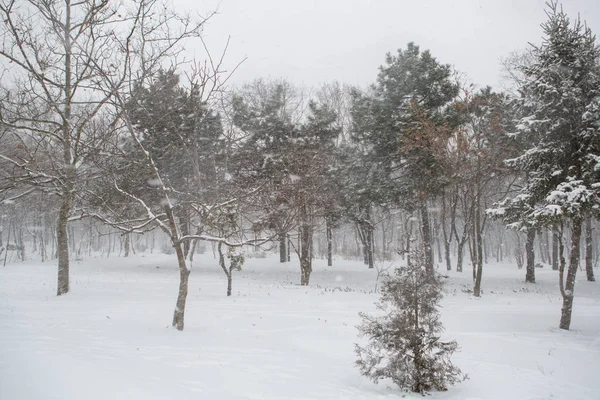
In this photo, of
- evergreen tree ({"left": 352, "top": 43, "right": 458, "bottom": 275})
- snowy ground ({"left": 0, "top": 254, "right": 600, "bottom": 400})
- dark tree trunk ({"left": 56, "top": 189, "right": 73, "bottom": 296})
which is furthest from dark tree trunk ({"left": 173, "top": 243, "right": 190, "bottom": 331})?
evergreen tree ({"left": 352, "top": 43, "right": 458, "bottom": 275})

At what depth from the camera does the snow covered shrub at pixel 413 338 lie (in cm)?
571

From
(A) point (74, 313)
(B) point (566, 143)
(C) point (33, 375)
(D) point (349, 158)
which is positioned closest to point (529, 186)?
(B) point (566, 143)

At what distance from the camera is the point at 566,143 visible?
9734 millimetres

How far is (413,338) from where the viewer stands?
565cm

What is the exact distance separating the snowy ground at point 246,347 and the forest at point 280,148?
1389 mm

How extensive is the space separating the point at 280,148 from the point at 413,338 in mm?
16006

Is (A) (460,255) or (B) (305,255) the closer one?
(B) (305,255)

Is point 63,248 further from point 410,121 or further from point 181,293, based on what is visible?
point 410,121

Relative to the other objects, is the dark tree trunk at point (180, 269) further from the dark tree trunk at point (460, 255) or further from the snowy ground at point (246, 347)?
the dark tree trunk at point (460, 255)

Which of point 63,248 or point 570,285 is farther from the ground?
point 63,248

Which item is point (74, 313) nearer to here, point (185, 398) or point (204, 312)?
point (204, 312)

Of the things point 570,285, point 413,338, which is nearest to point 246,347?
point 413,338

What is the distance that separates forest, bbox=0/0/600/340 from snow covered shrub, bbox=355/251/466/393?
179cm

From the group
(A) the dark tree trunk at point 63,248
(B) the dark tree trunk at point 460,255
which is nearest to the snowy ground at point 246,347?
(A) the dark tree trunk at point 63,248
